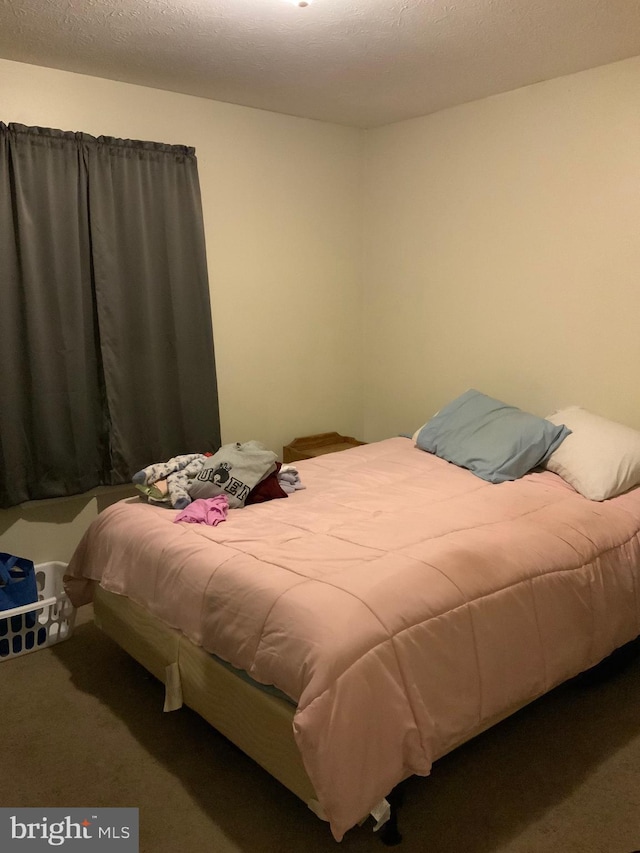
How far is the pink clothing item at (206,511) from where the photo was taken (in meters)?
2.50

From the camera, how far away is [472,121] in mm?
3600

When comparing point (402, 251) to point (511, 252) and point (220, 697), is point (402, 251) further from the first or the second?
point (220, 697)

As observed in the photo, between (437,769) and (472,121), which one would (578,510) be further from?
(472,121)

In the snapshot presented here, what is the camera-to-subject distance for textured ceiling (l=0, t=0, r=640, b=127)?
2381 mm

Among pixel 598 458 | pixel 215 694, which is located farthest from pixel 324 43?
pixel 215 694

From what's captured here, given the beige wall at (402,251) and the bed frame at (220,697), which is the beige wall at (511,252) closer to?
the beige wall at (402,251)

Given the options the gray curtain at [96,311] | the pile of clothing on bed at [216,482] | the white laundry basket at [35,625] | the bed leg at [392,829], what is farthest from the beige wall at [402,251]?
the bed leg at [392,829]

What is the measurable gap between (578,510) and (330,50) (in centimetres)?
212

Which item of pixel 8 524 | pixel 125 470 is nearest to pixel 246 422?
pixel 125 470

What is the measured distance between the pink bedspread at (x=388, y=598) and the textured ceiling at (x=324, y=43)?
1.82 metres

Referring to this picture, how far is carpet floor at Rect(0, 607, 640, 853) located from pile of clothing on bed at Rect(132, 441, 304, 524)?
2.38 ft

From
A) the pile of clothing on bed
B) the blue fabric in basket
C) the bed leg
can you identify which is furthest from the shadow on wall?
the bed leg

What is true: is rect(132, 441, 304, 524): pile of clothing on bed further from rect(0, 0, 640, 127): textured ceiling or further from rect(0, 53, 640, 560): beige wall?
rect(0, 0, 640, 127): textured ceiling

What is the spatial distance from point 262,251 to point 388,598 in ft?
8.39
